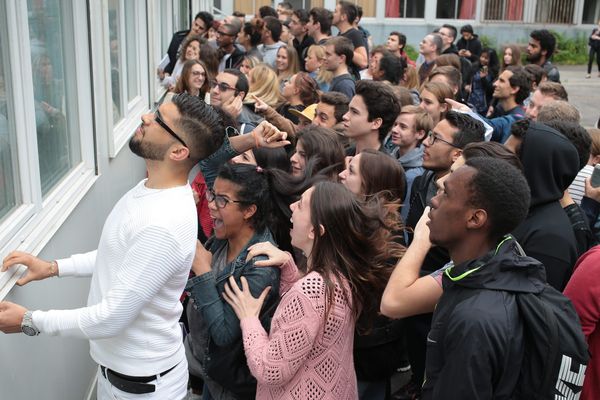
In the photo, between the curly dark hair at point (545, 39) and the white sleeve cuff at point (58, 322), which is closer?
the white sleeve cuff at point (58, 322)

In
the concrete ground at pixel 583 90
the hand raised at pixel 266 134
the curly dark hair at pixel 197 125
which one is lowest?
the concrete ground at pixel 583 90

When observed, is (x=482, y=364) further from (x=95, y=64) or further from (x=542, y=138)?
(x=95, y=64)

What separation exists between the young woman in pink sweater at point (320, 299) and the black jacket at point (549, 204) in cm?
75

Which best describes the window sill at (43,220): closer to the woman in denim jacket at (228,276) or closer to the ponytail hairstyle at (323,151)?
the woman in denim jacket at (228,276)

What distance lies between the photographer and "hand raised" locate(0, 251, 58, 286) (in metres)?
2.49

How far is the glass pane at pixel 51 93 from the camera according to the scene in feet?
11.0

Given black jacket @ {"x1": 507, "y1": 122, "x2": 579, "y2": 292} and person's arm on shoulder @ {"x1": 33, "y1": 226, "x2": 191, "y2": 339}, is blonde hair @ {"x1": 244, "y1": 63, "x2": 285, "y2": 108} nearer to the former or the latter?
black jacket @ {"x1": 507, "y1": 122, "x2": 579, "y2": 292}

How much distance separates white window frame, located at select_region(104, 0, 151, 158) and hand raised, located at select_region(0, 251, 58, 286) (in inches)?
81.7

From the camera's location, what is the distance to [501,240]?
221cm

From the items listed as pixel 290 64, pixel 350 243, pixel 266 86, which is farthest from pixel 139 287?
pixel 290 64

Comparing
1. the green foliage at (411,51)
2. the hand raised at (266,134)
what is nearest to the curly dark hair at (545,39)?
the hand raised at (266,134)

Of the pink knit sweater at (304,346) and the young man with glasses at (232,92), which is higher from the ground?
the young man with glasses at (232,92)

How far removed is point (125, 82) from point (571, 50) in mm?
22771

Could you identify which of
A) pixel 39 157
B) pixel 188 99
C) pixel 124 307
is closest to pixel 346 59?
pixel 39 157
